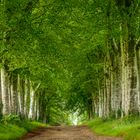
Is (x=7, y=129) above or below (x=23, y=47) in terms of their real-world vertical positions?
below

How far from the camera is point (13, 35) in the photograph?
2380cm

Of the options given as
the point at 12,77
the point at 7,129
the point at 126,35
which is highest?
the point at 126,35

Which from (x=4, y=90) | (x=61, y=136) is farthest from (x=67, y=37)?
(x=61, y=136)

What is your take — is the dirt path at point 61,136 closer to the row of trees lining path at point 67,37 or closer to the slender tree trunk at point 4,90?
the slender tree trunk at point 4,90

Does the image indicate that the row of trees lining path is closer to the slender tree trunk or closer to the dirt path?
the slender tree trunk

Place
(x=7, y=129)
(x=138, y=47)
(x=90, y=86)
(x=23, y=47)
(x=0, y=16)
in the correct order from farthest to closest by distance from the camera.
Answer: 1. (x=90, y=86)
2. (x=138, y=47)
3. (x=7, y=129)
4. (x=23, y=47)
5. (x=0, y=16)

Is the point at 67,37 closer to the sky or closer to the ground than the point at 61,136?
closer to the sky

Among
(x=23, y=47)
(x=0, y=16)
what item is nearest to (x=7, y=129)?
(x=23, y=47)

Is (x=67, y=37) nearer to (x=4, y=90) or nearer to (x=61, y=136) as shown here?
(x=4, y=90)

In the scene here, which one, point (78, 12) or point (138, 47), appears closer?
point (78, 12)

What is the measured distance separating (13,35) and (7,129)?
786 centimetres

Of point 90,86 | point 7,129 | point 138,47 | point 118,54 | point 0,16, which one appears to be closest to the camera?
point 0,16

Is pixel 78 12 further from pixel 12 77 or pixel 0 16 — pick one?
pixel 12 77

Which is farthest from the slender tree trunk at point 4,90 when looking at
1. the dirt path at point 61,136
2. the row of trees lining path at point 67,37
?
the dirt path at point 61,136
